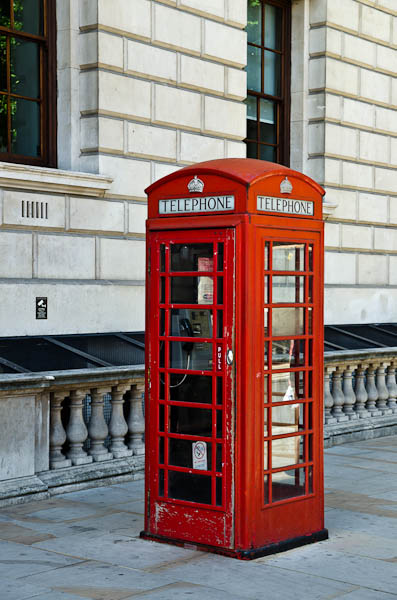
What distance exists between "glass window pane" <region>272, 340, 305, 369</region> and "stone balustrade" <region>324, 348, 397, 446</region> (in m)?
3.77

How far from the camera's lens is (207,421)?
18.6ft

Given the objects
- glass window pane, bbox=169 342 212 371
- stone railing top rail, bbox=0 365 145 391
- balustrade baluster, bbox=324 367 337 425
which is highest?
glass window pane, bbox=169 342 212 371

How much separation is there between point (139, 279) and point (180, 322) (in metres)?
5.15

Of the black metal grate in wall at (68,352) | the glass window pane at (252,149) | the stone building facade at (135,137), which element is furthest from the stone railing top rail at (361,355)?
the glass window pane at (252,149)

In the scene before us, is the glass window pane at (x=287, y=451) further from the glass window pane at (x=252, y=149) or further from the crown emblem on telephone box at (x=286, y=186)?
the glass window pane at (x=252, y=149)

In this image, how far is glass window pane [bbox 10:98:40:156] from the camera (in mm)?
10000

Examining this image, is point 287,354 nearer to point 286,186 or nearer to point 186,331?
point 186,331

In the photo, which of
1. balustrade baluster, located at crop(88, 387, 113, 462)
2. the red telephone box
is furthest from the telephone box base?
balustrade baluster, located at crop(88, 387, 113, 462)

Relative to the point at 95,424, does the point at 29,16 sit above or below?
above

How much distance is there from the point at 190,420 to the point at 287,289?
3.25ft

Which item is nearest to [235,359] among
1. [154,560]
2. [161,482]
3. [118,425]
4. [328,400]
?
[161,482]

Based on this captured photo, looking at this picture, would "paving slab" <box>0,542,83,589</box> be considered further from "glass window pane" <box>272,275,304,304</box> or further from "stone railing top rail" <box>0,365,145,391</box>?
"glass window pane" <box>272,275,304,304</box>

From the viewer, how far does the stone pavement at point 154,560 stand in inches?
193

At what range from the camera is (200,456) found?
5.68 meters
